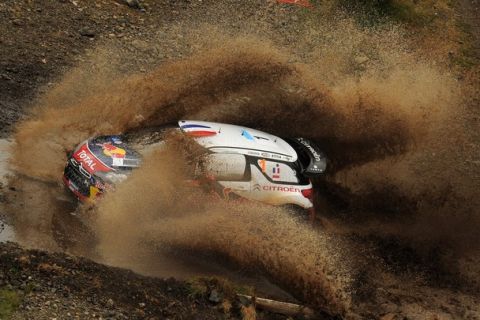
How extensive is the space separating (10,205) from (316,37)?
31.0 feet

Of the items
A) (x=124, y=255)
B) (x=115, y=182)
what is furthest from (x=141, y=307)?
(x=115, y=182)

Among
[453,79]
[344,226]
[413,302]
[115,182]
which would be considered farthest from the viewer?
[453,79]

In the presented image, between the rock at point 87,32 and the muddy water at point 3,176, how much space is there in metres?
3.93

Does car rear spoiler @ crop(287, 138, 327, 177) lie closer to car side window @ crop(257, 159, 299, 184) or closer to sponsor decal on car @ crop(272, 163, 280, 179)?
car side window @ crop(257, 159, 299, 184)

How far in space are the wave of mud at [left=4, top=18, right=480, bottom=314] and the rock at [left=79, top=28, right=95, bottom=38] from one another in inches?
38.8

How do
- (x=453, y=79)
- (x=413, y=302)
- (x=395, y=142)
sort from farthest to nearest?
(x=453, y=79) → (x=395, y=142) → (x=413, y=302)

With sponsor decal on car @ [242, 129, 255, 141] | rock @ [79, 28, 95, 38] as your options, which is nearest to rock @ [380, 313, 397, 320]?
sponsor decal on car @ [242, 129, 255, 141]

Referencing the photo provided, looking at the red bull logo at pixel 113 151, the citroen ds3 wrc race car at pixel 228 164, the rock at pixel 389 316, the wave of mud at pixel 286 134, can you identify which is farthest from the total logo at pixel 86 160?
the rock at pixel 389 316

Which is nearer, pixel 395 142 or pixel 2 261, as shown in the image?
pixel 2 261

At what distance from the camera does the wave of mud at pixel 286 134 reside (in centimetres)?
968

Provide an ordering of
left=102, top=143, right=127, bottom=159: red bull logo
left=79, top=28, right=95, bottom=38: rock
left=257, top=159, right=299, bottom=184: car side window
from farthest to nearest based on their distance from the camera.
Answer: left=79, top=28, right=95, bottom=38: rock, left=257, top=159, right=299, bottom=184: car side window, left=102, top=143, right=127, bottom=159: red bull logo

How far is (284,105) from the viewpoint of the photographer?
45.0 feet

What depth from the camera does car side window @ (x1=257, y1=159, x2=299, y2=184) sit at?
10188 mm

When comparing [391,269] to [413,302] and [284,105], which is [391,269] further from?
[284,105]
